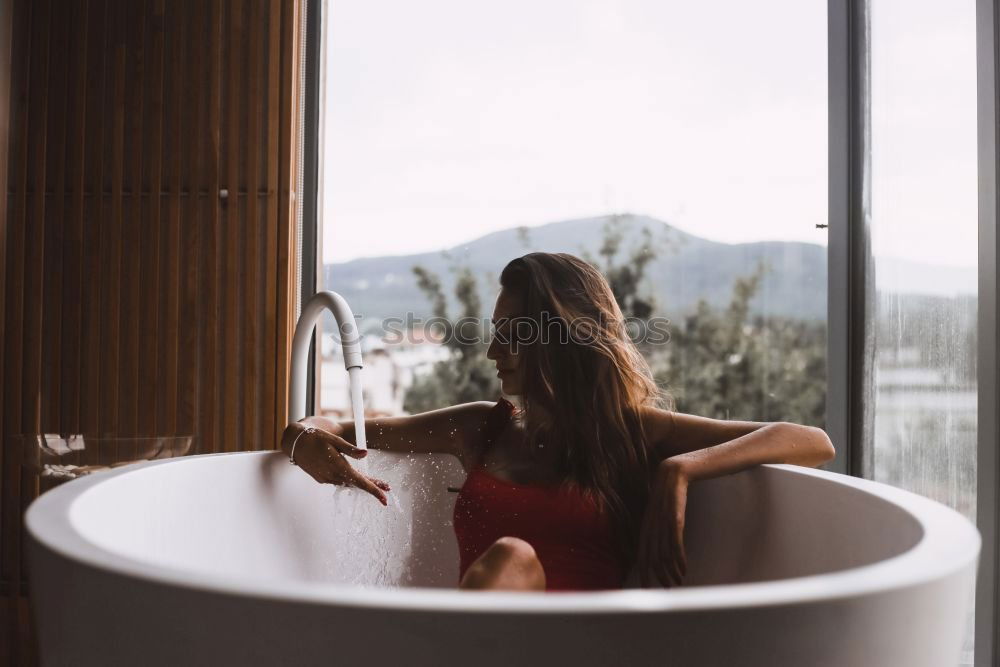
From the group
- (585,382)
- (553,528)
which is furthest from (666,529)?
(585,382)

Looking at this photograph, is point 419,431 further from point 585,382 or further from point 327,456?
point 585,382

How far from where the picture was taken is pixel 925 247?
206 centimetres

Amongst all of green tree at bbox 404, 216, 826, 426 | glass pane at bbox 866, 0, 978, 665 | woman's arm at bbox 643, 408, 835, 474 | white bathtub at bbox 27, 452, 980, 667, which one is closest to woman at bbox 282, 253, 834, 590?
woman's arm at bbox 643, 408, 835, 474

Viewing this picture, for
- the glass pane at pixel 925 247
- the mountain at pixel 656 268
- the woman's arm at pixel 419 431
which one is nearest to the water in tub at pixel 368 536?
the woman's arm at pixel 419 431

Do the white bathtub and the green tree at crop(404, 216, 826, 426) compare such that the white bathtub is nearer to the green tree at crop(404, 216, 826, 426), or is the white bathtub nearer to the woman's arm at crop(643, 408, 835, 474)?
the woman's arm at crop(643, 408, 835, 474)

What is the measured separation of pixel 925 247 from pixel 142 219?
→ 2183mm

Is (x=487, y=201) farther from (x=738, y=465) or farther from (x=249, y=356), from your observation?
(x=738, y=465)

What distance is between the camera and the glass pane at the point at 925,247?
190 centimetres

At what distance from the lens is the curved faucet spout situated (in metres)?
1.70

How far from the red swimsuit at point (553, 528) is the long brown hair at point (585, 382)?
4cm

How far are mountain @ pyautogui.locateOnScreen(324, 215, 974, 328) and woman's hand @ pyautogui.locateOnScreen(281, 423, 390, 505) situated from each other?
1182 millimetres

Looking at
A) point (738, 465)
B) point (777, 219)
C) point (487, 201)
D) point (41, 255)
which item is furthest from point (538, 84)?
point (738, 465)

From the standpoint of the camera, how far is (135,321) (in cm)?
242

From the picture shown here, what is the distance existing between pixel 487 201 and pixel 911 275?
1.81 m
